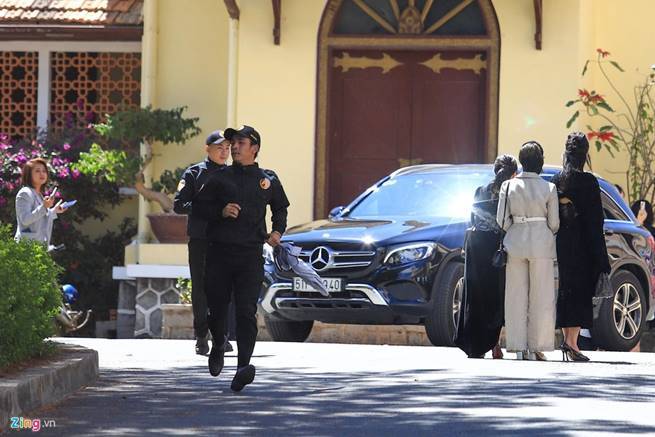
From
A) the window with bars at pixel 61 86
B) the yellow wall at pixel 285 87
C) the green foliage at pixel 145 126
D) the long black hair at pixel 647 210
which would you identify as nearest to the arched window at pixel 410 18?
Result: the yellow wall at pixel 285 87

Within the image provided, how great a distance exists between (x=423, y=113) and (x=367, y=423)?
1378cm

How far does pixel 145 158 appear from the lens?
924 inches

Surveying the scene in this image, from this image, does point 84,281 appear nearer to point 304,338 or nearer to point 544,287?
point 304,338

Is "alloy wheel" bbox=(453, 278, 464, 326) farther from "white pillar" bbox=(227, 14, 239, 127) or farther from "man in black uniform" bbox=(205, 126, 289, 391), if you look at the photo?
"white pillar" bbox=(227, 14, 239, 127)

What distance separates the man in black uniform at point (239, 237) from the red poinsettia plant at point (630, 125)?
36.0 feet

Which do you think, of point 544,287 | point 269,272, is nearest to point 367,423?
point 544,287

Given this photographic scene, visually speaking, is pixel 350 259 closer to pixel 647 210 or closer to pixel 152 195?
pixel 647 210

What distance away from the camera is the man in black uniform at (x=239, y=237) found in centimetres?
1110

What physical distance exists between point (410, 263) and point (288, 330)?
2.09 metres

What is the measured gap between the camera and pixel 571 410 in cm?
985

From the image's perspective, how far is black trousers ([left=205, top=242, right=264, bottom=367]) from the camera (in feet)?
36.3

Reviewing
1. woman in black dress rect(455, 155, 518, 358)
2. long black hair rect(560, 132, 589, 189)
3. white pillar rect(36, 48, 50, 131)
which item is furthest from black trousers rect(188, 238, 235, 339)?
white pillar rect(36, 48, 50, 131)

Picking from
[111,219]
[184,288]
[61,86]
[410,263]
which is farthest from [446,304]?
[61,86]

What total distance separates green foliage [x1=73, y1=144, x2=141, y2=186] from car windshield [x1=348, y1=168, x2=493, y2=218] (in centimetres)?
611
